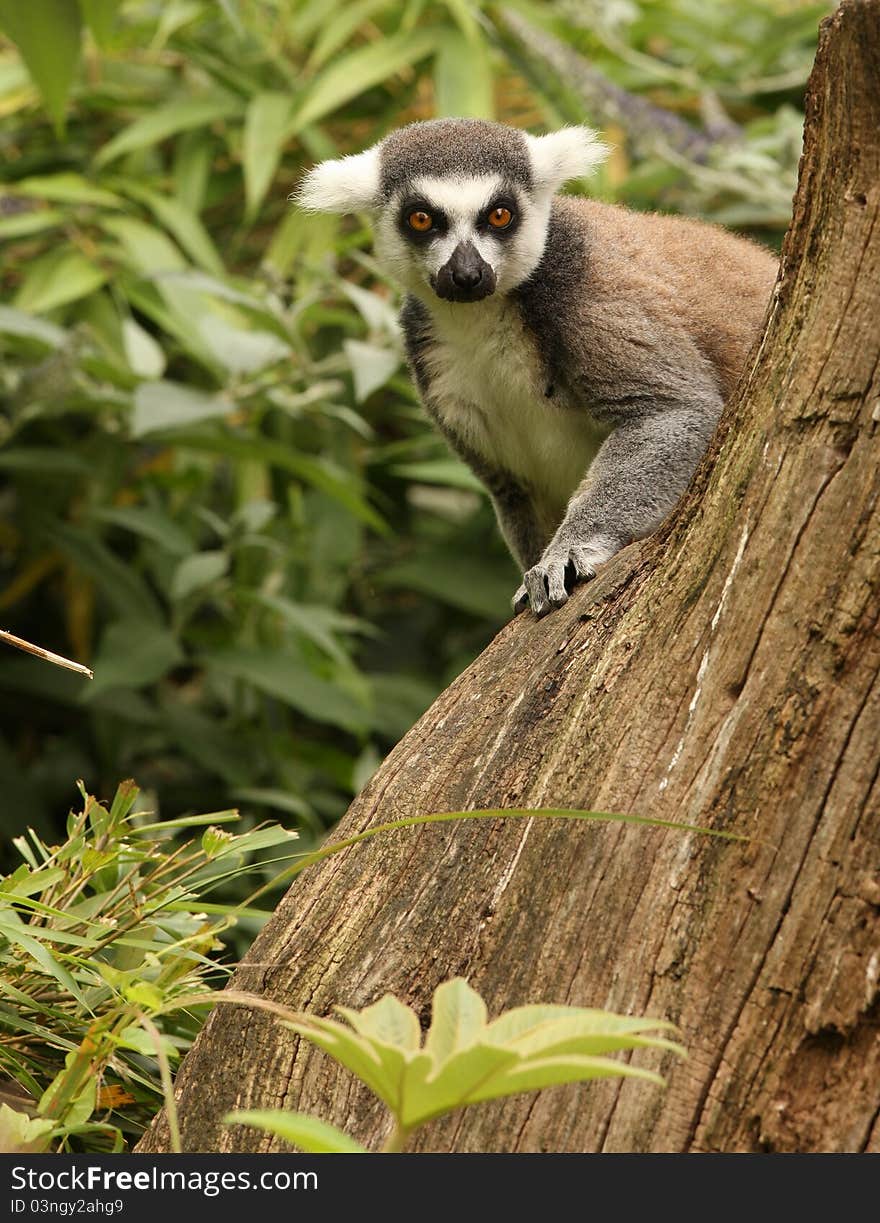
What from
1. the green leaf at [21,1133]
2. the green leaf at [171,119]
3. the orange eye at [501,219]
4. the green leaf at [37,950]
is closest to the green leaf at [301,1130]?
the green leaf at [21,1133]

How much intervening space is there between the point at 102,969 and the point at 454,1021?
923mm

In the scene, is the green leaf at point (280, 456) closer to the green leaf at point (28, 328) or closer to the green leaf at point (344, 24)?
the green leaf at point (28, 328)

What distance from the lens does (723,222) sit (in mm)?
6086

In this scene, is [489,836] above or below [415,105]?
below

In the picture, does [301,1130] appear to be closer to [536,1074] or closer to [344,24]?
[536,1074]

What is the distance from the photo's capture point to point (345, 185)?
400 centimetres

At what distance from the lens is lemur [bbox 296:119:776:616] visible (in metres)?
3.39

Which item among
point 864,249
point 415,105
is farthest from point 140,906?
point 415,105

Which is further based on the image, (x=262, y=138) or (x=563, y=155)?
(x=262, y=138)

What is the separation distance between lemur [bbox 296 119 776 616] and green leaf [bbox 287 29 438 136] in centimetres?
208

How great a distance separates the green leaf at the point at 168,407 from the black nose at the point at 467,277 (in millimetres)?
1562

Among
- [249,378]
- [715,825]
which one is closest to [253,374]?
[249,378]
